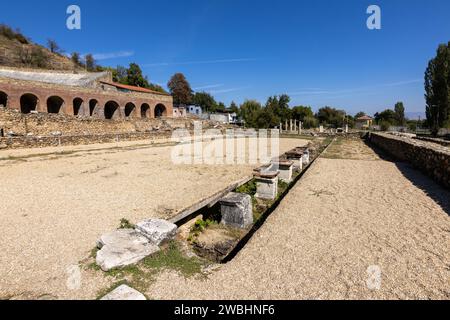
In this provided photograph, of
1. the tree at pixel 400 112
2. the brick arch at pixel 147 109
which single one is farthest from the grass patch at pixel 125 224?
the tree at pixel 400 112

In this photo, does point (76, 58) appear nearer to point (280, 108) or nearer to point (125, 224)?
point (280, 108)

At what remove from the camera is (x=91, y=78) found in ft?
133

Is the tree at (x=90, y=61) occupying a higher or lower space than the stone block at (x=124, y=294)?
higher

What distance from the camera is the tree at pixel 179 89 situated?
67750 millimetres

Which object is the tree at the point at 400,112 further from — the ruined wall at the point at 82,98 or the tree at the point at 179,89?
the ruined wall at the point at 82,98

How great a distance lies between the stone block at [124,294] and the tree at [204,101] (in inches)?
2952

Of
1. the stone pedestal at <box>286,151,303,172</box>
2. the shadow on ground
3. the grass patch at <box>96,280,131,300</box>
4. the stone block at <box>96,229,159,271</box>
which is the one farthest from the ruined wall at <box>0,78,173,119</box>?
the shadow on ground

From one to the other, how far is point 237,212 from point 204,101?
7478 cm

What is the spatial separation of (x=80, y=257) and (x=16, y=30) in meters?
74.3

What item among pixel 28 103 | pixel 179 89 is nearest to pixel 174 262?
pixel 28 103

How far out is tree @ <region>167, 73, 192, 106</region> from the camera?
67.8 meters

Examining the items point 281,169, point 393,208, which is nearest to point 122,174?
point 281,169
